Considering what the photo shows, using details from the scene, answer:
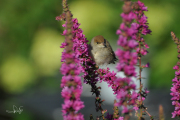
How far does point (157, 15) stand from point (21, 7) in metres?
3.25

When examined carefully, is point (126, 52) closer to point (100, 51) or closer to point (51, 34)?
point (100, 51)

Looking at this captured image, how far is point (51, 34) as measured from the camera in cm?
611

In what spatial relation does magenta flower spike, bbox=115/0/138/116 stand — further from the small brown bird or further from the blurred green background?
the blurred green background

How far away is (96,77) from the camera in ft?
4.73

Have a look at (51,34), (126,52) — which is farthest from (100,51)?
(51,34)

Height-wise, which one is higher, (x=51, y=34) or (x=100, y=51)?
(x=51, y=34)

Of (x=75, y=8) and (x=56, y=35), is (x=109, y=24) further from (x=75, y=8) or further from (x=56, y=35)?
(x=56, y=35)

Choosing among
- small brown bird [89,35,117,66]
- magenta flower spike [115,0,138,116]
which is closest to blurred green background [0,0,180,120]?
small brown bird [89,35,117,66]

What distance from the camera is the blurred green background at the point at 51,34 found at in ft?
18.3

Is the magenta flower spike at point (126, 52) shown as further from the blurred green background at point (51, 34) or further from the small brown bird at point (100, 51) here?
the blurred green background at point (51, 34)

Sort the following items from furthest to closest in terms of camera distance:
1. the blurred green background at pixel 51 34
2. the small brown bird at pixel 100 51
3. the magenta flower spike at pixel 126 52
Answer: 1. the blurred green background at pixel 51 34
2. the small brown bird at pixel 100 51
3. the magenta flower spike at pixel 126 52

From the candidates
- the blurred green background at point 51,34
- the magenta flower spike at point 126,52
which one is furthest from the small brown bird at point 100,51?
the blurred green background at point 51,34

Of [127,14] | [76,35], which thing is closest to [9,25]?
[76,35]

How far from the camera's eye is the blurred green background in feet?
18.3
